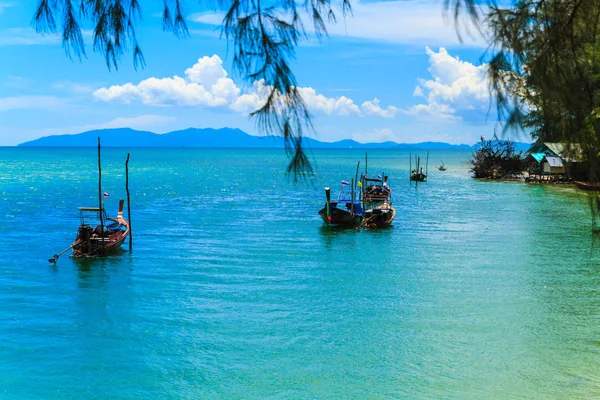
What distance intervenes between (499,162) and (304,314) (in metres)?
73.6

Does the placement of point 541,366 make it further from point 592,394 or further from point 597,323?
point 597,323

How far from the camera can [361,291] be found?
23000mm

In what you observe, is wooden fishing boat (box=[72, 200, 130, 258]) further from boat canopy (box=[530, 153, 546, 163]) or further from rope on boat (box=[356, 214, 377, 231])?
boat canopy (box=[530, 153, 546, 163])

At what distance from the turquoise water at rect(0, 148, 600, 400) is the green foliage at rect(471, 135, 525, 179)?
47741 mm

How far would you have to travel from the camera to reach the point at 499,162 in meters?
86.6

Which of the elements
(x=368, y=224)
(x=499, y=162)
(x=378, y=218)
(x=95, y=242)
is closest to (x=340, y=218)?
(x=368, y=224)

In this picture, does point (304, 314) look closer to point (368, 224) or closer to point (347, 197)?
point (368, 224)

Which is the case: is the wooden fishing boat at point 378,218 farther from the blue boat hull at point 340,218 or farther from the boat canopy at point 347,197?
the boat canopy at point 347,197

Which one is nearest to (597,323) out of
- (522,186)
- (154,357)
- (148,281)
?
(154,357)

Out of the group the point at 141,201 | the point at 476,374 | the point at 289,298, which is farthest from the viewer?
the point at 141,201

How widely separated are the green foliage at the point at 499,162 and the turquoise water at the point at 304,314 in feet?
157

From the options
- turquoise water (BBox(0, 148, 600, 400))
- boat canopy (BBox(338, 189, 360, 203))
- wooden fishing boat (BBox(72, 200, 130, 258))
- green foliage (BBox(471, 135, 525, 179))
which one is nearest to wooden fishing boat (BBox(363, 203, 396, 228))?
turquoise water (BBox(0, 148, 600, 400))

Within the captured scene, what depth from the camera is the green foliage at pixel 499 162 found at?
8506 cm

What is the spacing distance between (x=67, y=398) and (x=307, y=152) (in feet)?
39.1
